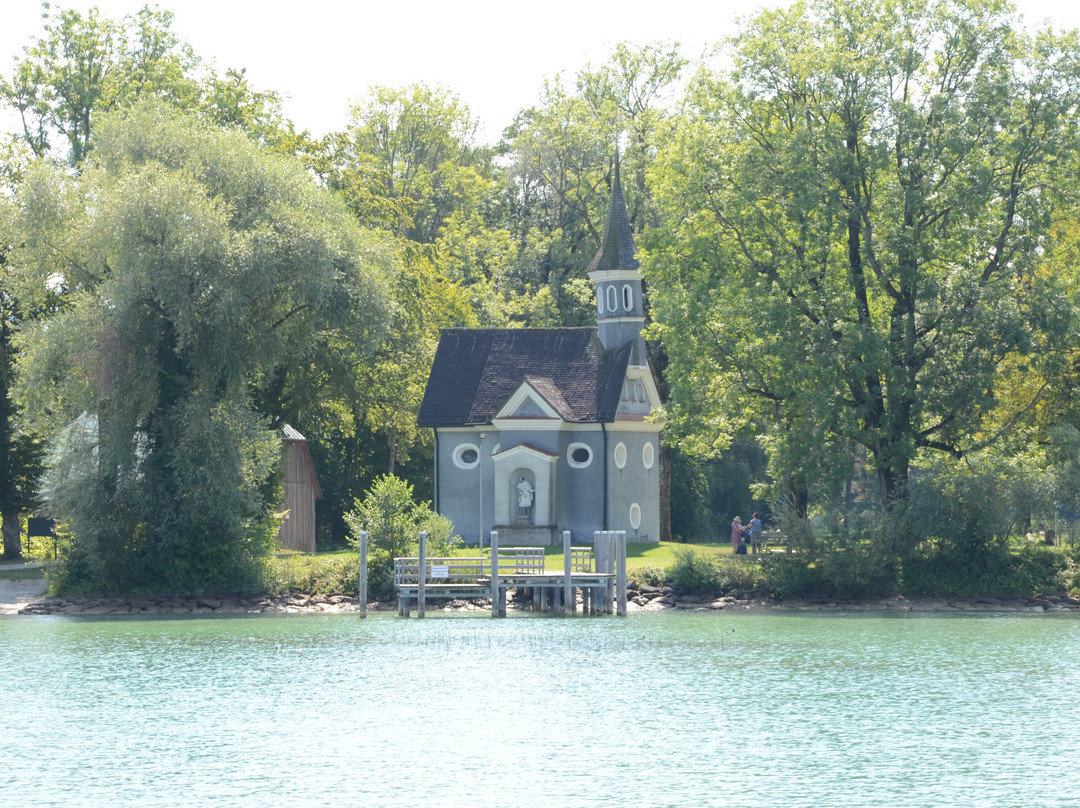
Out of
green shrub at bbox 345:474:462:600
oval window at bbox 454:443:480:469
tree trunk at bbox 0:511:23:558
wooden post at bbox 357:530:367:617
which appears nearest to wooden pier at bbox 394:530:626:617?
green shrub at bbox 345:474:462:600

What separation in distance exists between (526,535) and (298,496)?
9.87 meters

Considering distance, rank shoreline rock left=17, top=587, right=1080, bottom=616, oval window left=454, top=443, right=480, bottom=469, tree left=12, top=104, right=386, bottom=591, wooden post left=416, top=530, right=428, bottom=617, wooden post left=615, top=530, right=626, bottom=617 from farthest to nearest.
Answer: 1. oval window left=454, top=443, right=480, bottom=469
2. shoreline rock left=17, top=587, right=1080, bottom=616
3. tree left=12, top=104, right=386, bottom=591
4. wooden post left=615, top=530, right=626, bottom=617
5. wooden post left=416, top=530, right=428, bottom=617

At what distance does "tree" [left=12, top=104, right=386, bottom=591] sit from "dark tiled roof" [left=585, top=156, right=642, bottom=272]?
44.7 ft

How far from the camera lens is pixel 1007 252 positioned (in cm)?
4406

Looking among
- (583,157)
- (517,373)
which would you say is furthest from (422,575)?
(583,157)

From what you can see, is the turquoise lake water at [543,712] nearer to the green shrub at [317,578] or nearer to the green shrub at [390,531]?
the green shrub at [390,531]

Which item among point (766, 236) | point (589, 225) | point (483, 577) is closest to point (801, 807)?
point (483, 577)

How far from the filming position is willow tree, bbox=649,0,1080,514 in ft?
139

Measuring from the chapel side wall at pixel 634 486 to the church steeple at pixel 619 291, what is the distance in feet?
9.96

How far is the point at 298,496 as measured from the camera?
56281 mm

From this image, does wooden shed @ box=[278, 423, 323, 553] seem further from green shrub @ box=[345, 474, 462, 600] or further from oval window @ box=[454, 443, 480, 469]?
green shrub @ box=[345, 474, 462, 600]

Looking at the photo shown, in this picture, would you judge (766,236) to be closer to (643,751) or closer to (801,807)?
(643,751)

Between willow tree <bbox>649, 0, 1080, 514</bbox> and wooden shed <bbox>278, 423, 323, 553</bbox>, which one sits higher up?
willow tree <bbox>649, 0, 1080, 514</bbox>

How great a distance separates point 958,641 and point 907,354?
10.5 meters
